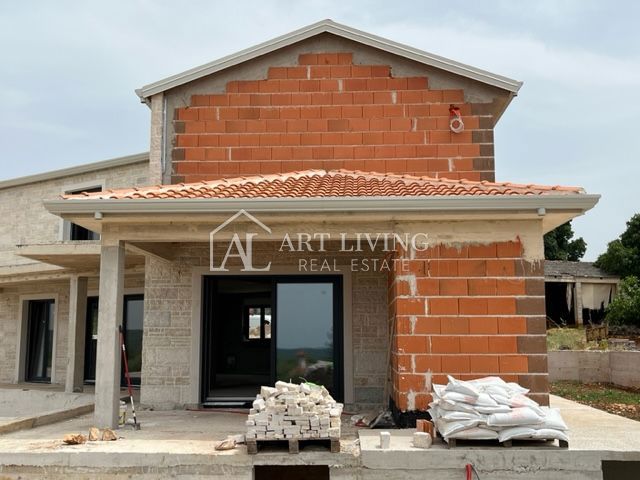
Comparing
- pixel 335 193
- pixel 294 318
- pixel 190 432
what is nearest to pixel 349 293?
pixel 294 318

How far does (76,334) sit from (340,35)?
10.1 m

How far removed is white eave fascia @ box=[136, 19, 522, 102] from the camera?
37.2 feet

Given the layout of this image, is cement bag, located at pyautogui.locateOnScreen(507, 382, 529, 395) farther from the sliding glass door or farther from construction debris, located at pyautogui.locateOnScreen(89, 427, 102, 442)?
construction debris, located at pyautogui.locateOnScreen(89, 427, 102, 442)

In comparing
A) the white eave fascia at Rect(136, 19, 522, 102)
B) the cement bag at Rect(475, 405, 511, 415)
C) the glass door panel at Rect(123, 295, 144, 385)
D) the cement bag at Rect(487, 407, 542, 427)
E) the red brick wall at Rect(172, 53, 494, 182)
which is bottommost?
the cement bag at Rect(487, 407, 542, 427)

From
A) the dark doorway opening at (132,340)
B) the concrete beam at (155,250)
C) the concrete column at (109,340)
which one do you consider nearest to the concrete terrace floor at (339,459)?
the concrete column at (109,340)

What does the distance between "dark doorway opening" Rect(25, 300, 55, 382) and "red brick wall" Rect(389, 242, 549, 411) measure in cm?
1420

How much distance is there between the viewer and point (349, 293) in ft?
36.0

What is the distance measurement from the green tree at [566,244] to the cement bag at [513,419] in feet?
141

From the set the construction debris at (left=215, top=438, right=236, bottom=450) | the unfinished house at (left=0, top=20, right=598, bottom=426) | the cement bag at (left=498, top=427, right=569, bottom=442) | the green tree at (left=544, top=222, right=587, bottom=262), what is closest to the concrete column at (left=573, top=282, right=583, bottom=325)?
the green tree at (left=544, top=222, right=587, bottom=262)

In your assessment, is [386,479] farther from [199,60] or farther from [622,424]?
[199,60]

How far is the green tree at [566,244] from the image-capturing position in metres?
47.4

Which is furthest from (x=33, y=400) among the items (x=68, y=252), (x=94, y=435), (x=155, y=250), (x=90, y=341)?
(x=94, y=435)

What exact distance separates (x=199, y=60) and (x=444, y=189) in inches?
245

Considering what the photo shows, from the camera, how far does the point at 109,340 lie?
8.47 m
